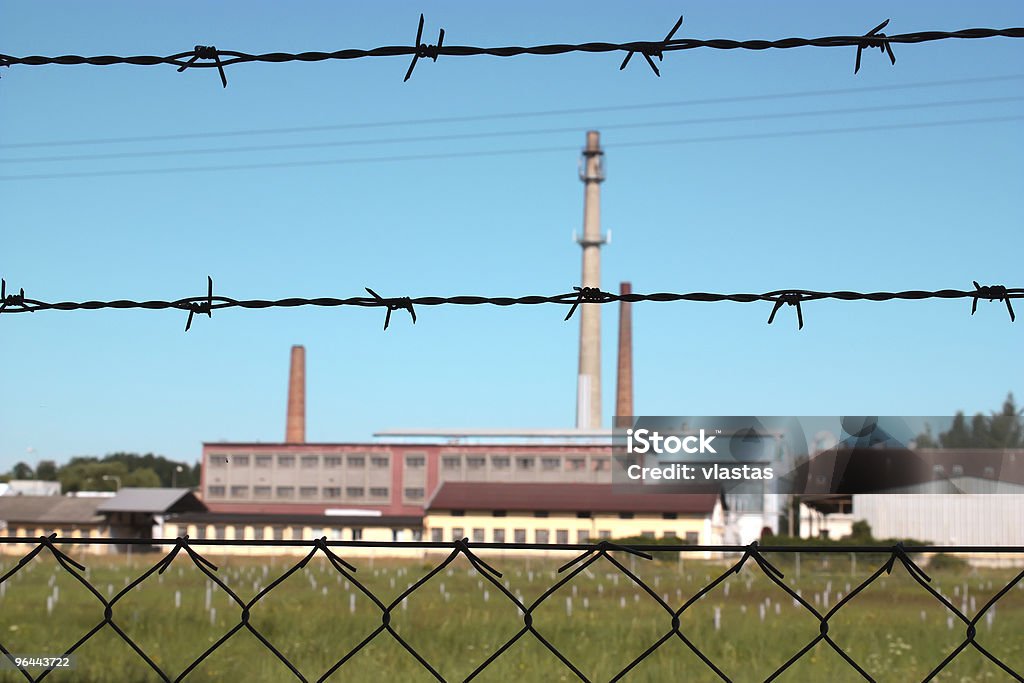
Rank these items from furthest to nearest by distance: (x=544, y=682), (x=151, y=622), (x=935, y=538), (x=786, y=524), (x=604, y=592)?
(x=786, y=524) < (x=935, y=538) < (x=604, y=592) < (x=151, y=622) < (x=544, y=682)

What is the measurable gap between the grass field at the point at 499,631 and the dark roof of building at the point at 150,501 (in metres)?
13.5

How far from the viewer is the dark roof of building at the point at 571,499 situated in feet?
104

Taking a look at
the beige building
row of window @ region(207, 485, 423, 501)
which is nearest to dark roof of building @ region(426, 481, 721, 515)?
the beige building

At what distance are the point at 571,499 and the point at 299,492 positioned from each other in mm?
14607

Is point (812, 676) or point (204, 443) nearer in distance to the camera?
point (812, 676)

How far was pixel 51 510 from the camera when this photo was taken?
127 ft

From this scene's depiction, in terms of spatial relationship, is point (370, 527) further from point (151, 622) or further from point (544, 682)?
point (544, 682)

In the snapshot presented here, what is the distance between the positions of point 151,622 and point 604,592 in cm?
1045

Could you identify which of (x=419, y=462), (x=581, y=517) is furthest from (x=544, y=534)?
(x=419, y=462)

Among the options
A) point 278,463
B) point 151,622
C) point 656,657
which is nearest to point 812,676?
point 656,657

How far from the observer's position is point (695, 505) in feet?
104

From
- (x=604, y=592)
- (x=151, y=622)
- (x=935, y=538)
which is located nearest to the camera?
(x=151, y=622)

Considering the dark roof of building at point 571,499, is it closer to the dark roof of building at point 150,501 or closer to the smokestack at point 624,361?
the dark roof of building at point 150,501

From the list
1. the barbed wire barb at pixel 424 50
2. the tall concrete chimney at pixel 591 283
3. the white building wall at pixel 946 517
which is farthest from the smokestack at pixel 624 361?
the barbed wire barb at pixel 424 50
